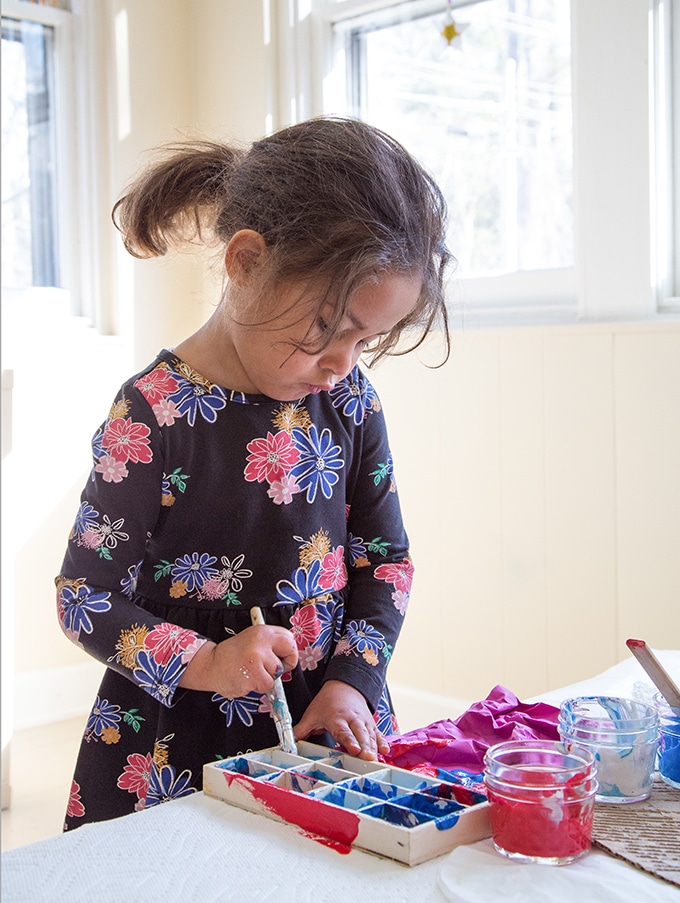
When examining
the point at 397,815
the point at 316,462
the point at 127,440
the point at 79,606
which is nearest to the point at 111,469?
the point at 127,440

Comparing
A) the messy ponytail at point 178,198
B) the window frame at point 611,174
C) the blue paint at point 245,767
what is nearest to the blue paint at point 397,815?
the blue paint at point 245,767

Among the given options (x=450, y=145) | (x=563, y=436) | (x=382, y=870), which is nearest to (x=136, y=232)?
(x=382, y=870)

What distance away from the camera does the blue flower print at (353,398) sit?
121 centimetres

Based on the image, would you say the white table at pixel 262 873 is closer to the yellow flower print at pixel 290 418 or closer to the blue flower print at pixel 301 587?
the blue flower print at pixel 301 587

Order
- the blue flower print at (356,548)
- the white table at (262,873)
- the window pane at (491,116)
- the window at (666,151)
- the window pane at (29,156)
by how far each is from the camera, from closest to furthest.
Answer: the white table at (262,873)
the blue flower print at (356,548)
the window at (666,151)
the window pane at (491,116)
the window pane at (29,156)

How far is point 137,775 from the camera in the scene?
1.11 metres

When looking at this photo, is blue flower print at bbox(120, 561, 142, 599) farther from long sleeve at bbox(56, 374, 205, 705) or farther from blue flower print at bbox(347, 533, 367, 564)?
blue flower print at bbox(347, 533, 367, 564)

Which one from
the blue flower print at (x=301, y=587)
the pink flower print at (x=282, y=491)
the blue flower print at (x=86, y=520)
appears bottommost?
the blue flower print at (x=301, y=587)

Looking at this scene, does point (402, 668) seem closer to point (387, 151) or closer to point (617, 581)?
point (617, 581)

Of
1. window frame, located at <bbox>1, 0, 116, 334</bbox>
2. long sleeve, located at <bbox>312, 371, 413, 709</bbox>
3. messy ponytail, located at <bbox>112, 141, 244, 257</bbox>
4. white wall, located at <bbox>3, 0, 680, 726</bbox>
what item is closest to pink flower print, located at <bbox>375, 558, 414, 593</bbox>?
long sleeve, located at <bbox>312, 371, 413, 709</bbox>

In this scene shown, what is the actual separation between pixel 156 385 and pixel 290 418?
154mm

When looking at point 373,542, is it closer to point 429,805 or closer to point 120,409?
point 120,409

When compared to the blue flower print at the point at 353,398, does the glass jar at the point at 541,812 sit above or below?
below

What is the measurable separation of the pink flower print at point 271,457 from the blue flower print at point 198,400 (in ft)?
0.18
